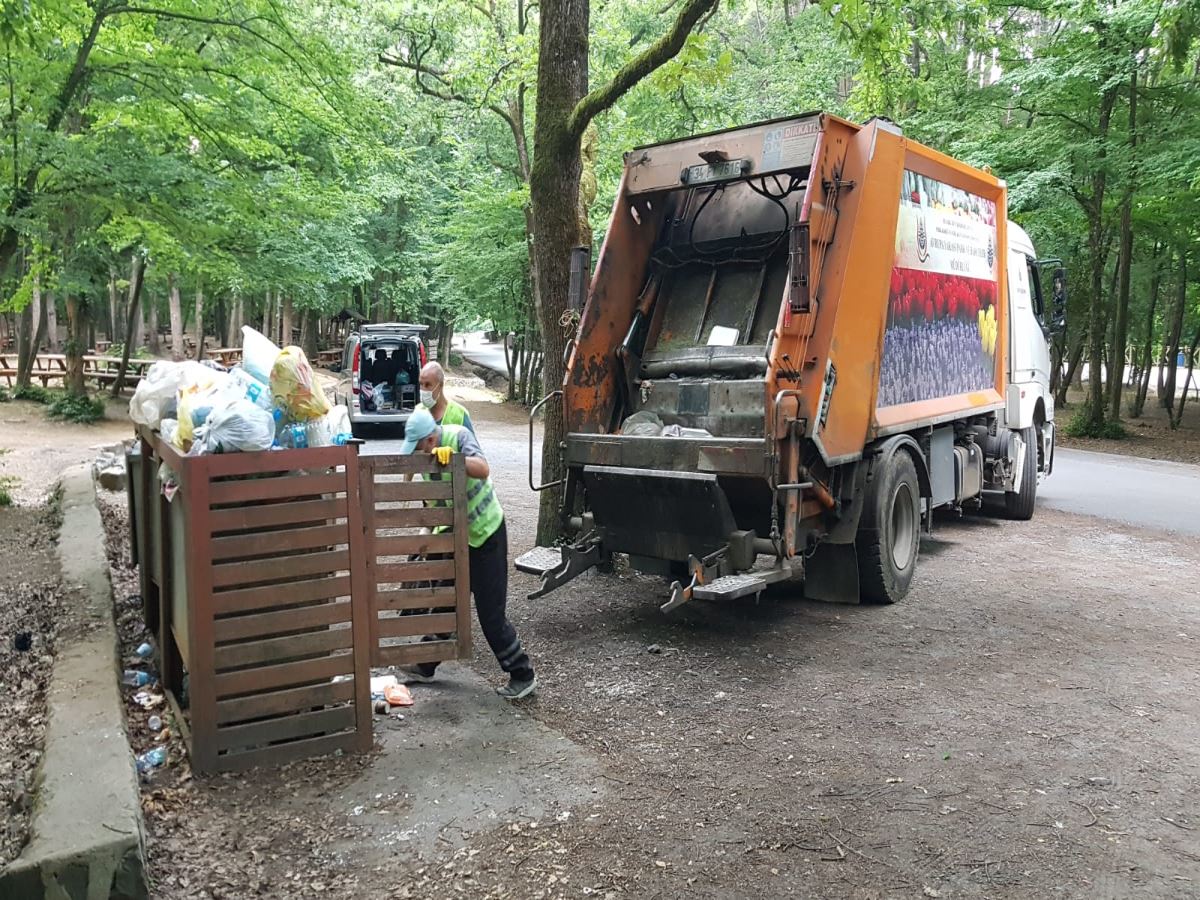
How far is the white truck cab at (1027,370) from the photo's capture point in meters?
9.23

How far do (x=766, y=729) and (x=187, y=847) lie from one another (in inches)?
97.1

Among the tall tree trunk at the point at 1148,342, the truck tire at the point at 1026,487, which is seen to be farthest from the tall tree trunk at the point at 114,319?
the tall tree trunk at the point at 1148,342

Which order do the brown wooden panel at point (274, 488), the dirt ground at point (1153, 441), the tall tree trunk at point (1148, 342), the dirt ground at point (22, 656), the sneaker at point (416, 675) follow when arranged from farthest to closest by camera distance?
the tall tree trunk at point (1148, 342) < the dirt ground at point (1153, 441) < the sneaker at point (416, 675) < the brown wooden panel at point (274, 488) < the dirt ground at point (22, 656)

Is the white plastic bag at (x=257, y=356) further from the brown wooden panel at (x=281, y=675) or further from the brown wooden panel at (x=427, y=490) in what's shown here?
the brown wooden panel at (x=281, y=675)

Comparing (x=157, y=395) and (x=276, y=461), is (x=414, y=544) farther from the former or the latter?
(x=157, y=395)

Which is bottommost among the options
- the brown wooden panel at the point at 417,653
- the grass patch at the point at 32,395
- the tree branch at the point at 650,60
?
the brown wooden panel at the point at 417,653

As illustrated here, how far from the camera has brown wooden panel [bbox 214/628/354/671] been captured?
3.72m

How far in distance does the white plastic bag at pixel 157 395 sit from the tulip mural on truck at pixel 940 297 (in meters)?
4.25

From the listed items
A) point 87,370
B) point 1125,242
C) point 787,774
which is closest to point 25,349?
point 87,370

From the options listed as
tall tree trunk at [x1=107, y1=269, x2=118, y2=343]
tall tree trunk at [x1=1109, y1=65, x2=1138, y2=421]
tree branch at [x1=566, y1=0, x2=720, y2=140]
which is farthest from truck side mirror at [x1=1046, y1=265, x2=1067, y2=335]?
tall tree trunk at [x1=107, y1=269, x2=118, y2=343]

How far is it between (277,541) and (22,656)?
227 centimetres

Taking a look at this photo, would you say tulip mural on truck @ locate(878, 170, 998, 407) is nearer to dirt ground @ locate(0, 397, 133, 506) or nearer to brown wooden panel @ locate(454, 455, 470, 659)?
brown wooden panel @ locate(454, 455, 470, 659)

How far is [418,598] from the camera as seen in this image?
4316 millimetres

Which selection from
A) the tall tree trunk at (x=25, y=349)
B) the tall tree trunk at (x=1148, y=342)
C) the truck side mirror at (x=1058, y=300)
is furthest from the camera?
the tall tree trunk at (x=1148, y=342)
